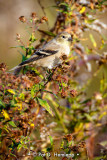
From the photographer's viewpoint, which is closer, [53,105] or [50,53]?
[53,105]

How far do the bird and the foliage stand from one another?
6 cm

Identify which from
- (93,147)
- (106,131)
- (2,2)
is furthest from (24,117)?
(2,2)

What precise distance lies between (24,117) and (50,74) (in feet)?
1.09

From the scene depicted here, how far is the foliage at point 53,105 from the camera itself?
4.65 feet

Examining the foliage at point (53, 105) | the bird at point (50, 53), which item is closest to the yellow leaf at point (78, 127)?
the foliage at point (53, 105)

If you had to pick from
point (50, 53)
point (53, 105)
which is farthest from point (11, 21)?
point (53, 105)

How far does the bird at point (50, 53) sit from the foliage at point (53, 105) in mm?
58

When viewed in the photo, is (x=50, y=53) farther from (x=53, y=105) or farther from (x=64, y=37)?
(x=53, y=105)

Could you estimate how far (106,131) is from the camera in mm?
2170

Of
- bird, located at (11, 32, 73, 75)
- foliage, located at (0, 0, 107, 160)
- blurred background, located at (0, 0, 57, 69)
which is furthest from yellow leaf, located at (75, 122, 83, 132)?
blurred background, located at (0, 0, 57, 69)

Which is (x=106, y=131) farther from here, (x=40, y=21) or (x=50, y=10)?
(x=50, y=10)

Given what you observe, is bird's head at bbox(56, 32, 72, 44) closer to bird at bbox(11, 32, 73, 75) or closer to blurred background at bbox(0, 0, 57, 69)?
bird at bbox(11, 32, 73, 75)

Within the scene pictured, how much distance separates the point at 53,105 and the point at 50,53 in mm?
547

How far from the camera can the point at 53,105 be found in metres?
2.11
